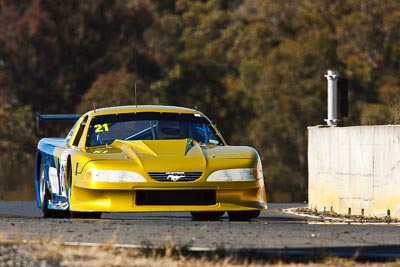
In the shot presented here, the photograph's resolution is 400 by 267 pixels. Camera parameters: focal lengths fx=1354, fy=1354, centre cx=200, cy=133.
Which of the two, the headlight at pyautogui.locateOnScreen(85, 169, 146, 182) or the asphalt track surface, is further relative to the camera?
the headlight at pyautogui.locateOnScreen(85, 169, 146, 182)

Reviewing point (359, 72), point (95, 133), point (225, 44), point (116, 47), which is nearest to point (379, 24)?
point (359, 72)

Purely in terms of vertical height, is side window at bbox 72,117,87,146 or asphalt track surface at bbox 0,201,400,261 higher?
side window at bbox 72,117,87,146

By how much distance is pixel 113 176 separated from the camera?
14.3 meters

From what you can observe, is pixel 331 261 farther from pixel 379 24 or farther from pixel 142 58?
pixel 142 58

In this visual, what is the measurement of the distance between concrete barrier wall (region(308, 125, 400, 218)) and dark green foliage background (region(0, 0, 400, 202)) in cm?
3106

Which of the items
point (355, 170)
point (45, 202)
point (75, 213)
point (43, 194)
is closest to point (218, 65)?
point (355, 170)

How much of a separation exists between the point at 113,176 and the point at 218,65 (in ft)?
171

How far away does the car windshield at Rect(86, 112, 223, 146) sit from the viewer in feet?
51.5

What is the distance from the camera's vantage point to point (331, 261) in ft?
31.0

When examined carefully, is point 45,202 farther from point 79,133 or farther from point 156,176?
point 156,176

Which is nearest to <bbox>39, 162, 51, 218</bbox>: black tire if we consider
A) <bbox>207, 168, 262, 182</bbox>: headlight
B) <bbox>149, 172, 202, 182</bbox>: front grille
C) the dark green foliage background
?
<bbox>149, 172, 202, 182</bbox>: front grille

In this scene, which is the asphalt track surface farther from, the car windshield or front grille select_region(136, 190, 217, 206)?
the car windshield

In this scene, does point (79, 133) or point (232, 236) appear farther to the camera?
point (79, 133)

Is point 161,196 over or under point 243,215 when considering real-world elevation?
over
